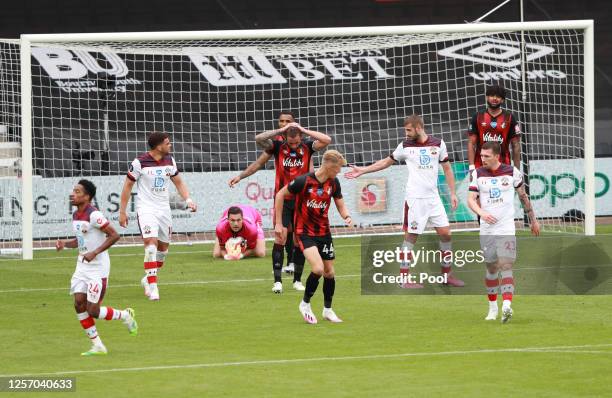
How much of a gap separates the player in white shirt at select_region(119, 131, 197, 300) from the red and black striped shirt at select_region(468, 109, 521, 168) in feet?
13.5

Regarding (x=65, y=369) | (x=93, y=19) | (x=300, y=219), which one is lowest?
Result: (x=65, y=369)

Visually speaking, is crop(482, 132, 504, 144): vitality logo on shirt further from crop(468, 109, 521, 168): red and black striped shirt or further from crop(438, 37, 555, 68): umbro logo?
crop(438, 37, 555, 68): umbro logo

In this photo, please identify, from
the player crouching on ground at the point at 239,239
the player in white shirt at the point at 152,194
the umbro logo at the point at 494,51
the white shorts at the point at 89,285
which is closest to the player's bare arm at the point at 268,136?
the player in white shirt at the point at 152,194

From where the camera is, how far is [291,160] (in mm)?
16891

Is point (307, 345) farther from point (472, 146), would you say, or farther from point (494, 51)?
point (494, 51)

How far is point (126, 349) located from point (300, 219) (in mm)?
2555

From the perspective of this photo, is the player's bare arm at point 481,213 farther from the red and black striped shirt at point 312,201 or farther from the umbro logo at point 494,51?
the umbro logo at point 494,51

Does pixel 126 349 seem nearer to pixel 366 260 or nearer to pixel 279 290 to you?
pixel 279 290

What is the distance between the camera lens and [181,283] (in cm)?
1809

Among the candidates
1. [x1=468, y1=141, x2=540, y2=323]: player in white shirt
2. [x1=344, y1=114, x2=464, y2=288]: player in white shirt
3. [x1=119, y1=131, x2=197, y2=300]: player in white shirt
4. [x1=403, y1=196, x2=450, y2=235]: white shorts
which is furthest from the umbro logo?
[x1=468, y1=141, x2=540, y2=323]: player in white shirt

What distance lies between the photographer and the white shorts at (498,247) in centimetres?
1344

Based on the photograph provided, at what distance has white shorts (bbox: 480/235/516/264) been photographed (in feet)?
44.1

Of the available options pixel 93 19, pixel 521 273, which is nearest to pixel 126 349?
pixel 521 273

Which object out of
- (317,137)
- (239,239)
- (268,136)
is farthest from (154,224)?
(239,239)
